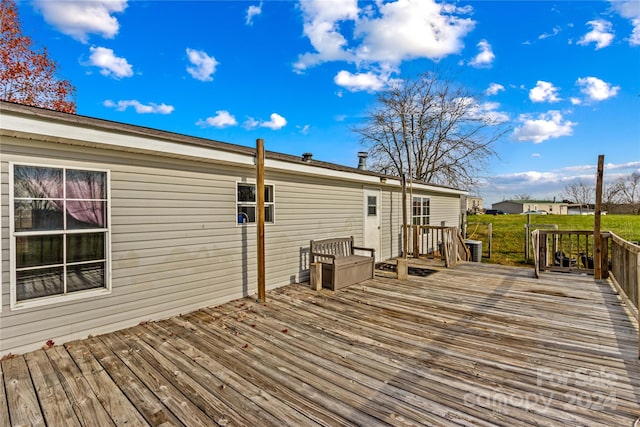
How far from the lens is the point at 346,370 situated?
8.93ft

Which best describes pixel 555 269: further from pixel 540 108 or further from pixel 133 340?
pixel 540 108

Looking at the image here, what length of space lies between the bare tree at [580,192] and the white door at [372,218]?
160ft

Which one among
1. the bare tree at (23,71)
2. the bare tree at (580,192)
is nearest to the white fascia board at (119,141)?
the bare tree at (23,71)

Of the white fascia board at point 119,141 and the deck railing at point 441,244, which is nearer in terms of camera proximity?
the white fascia board at point 119,141

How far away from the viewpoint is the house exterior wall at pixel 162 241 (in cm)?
319

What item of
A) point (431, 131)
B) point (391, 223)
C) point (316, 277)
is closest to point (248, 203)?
point (316, 277)

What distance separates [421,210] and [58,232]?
377 inches

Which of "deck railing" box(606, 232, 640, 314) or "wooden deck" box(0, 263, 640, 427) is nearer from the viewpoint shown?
"wooden deck" box(0, 263, 640, 427)

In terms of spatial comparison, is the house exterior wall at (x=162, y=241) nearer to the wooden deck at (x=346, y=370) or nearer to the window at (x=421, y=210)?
the wooden deck at (x=346, y=370)

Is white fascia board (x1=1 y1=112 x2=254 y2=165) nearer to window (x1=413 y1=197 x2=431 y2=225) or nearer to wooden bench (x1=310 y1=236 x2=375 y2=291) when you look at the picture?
wooden bench (x1=310 y1=236 x2=375 y2=291)

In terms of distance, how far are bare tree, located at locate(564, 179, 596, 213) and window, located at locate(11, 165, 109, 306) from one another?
55.4m

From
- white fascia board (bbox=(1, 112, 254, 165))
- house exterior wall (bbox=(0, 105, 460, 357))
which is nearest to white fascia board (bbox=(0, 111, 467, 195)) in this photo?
white fascia board (bbox=(1, 112, 254, 165))

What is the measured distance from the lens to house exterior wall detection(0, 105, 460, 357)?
3191mm

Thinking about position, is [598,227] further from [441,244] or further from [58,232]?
A: [58,232]
